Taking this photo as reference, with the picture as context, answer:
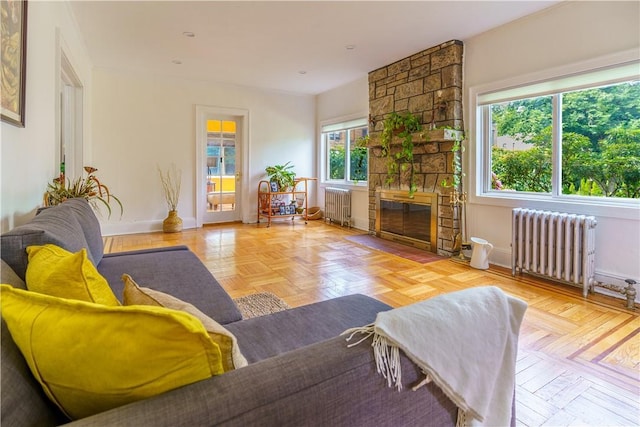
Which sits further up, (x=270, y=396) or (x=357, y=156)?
(x=357, y=156)

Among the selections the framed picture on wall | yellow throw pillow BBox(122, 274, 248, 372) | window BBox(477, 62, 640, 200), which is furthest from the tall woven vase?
yellow throw pillow BBox(122, 274, 248, 372)

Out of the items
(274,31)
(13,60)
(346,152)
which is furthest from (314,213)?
(13,60)

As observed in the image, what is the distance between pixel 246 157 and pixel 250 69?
5.34ft

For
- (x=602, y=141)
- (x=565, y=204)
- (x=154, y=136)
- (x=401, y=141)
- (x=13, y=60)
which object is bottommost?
(x=565, y=204)

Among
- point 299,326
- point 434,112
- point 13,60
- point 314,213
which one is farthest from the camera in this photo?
point 314,213

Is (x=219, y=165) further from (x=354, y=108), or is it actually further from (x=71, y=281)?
(x=71, y=281)

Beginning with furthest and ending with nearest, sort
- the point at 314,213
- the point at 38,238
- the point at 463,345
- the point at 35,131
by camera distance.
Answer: the point at 314,213
the point at 35,131
the point at 38,238
the point at 463,345

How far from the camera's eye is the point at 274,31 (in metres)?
3.67

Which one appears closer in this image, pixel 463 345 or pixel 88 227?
pixel 463 345

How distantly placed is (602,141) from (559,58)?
82cm

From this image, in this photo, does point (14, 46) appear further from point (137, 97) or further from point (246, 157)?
point (246, 157)

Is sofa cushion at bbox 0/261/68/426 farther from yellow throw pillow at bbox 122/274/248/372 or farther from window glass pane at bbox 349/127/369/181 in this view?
window glass pane at bbox 349/127/369/181

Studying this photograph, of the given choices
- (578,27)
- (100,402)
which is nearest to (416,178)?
(578,27)

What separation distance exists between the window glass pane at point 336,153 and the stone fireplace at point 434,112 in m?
1.52
